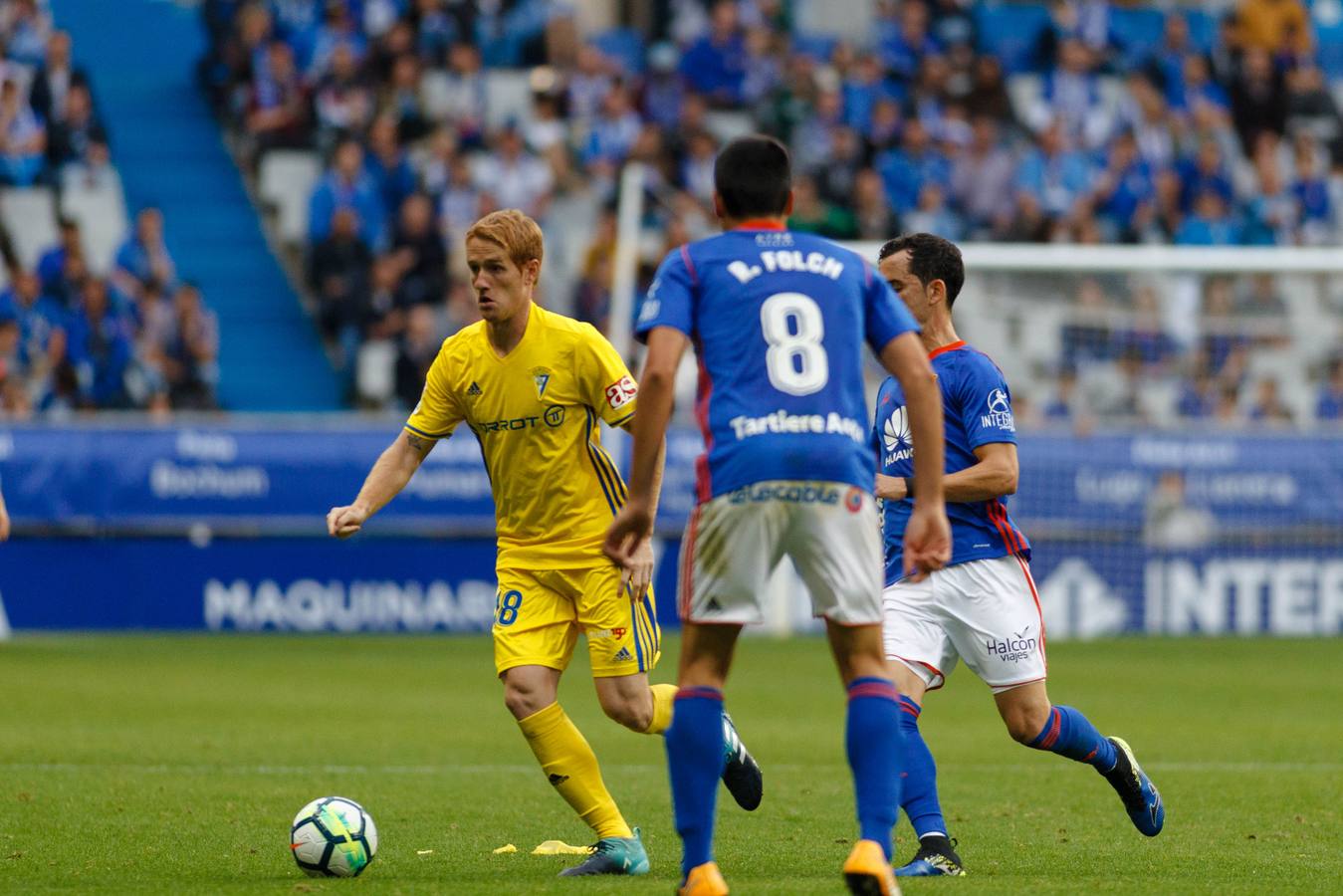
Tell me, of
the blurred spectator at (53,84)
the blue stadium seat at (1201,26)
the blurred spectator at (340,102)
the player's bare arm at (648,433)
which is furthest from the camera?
the blue stadium seat at (1201,26)

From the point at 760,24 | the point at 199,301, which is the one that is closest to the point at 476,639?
the point at 199,301

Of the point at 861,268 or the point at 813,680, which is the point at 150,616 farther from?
the point at 861,268

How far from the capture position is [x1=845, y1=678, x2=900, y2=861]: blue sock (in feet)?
19.2

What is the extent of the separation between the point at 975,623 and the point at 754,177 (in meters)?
2.24

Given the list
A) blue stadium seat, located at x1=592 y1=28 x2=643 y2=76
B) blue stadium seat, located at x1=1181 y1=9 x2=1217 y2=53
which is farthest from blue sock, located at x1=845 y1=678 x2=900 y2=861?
blue stadium seat, located at x1=1181 y1=9 x2=1217 y2=53

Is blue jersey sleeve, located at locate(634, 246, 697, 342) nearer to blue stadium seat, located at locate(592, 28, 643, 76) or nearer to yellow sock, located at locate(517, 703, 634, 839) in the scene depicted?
yellow sock, located at locate(517, 703, 634, 839)

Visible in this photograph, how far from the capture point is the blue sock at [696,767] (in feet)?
19.2

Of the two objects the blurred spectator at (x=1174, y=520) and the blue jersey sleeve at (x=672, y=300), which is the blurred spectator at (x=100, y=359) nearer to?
the blurred spectator at (x=1174, y=520)

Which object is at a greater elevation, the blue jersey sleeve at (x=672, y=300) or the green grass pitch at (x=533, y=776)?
the blue jersey sleeve at (x=672, y=300)

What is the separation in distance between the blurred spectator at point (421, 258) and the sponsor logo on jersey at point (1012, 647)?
48.7 feet

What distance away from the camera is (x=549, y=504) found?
24.5ft

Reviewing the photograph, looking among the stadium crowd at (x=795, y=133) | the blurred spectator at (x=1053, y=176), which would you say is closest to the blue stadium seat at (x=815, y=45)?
Result: the stadium crowd at (x=795, y=133)

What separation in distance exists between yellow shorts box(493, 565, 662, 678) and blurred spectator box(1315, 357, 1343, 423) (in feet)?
47.3

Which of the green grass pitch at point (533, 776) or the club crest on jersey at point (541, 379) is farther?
the club crest on jersey at point (541, 379)
